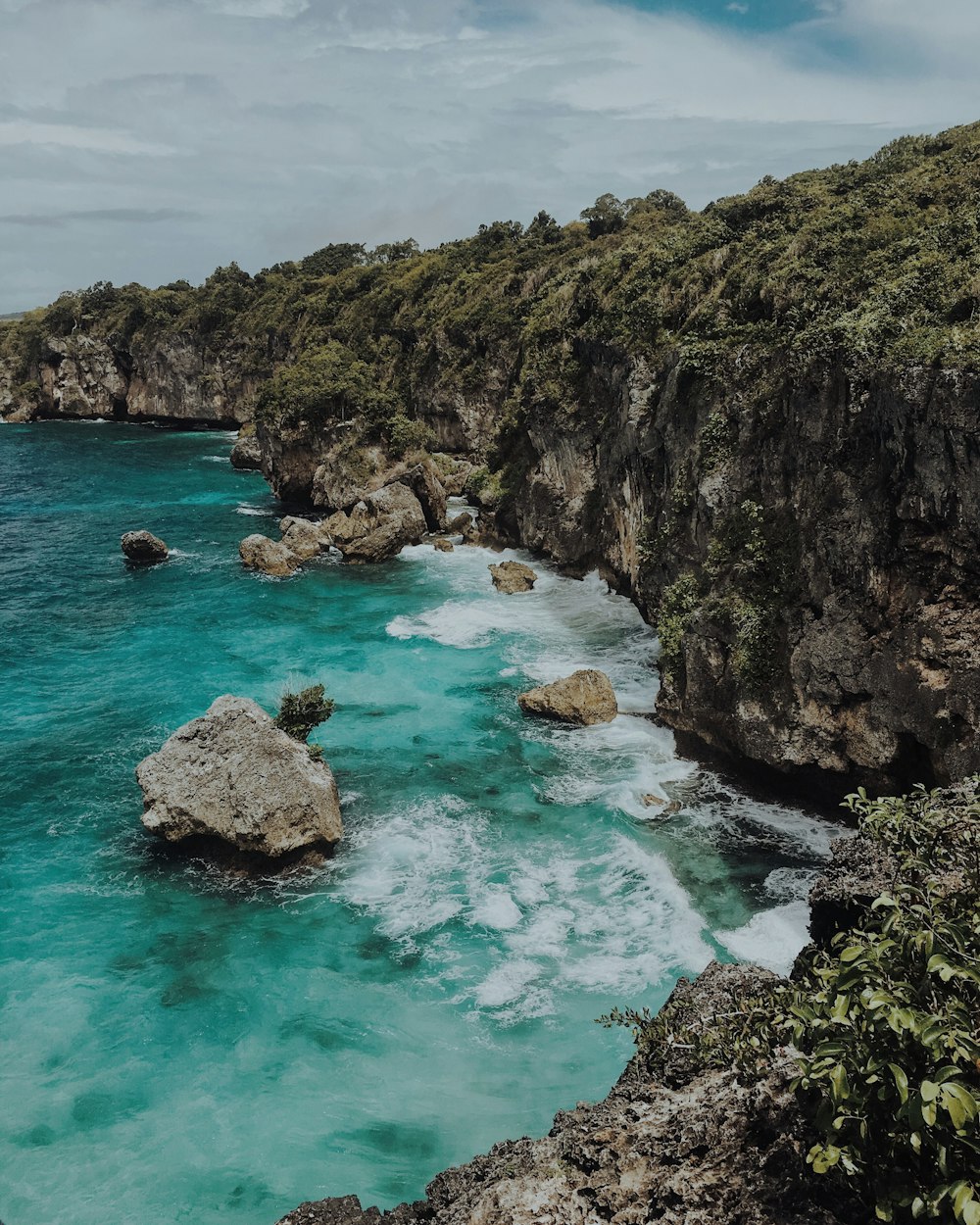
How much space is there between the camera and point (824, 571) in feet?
79.0

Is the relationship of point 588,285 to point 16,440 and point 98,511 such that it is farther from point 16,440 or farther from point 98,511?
point 16,440

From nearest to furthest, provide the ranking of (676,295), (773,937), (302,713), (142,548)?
(773,937)
(302,713)
(676,295)
(142,548)

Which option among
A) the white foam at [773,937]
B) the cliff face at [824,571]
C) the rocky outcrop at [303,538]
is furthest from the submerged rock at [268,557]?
the white foam at [773,937]

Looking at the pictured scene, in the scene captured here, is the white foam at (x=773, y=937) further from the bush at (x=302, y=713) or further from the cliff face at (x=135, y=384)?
the cliff face at (x=135, y=384)

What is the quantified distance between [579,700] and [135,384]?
11200 cm

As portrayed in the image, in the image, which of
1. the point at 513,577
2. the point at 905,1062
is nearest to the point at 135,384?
the point at 513,577

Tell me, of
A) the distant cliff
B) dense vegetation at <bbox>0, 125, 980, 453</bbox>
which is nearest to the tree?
dense vegetation at <bbox>0, 125, 980, 453</bbox>

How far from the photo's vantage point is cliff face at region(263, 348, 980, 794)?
67.4ft

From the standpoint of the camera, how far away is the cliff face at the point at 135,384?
4432 inches

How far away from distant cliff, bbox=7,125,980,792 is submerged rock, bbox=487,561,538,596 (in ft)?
9.45

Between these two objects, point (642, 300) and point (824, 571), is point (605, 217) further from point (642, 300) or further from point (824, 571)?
point (824, 571)

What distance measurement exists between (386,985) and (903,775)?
1511 centimetres

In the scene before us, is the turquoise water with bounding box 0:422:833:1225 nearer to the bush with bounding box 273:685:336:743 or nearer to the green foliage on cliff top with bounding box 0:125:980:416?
the bush with bounding box 273:685:336:743

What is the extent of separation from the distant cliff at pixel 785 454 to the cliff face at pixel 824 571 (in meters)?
0.06
